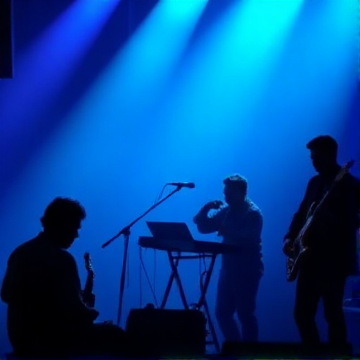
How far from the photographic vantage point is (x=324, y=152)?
430cm

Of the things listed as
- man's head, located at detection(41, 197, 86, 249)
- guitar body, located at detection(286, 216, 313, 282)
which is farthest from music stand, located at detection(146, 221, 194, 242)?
man's head, located at detection(41, 197, 86, 249)

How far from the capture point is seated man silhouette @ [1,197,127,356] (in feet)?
11.6

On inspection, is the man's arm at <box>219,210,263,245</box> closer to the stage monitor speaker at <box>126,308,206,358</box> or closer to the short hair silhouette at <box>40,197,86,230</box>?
the stage monitor speaker at <box>126,308,206,358</box>

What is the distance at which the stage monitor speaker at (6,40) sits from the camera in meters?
4.27

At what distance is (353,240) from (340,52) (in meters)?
3.68

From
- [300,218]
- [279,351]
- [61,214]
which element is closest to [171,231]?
[300,218]

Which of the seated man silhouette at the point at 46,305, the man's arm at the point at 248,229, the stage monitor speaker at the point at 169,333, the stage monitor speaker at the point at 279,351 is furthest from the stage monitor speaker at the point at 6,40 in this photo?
the man's arm at the point at 248,229

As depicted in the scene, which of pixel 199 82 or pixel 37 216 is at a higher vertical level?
pixel 199 82

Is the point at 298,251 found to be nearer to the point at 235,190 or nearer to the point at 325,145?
the point at 325,145

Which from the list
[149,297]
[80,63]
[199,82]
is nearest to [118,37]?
[80,63]

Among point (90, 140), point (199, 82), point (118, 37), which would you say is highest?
point (118, 37)

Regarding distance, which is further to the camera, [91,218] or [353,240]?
[91,218]

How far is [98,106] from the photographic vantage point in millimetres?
7609

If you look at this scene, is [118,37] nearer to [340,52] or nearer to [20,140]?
[20,140]
